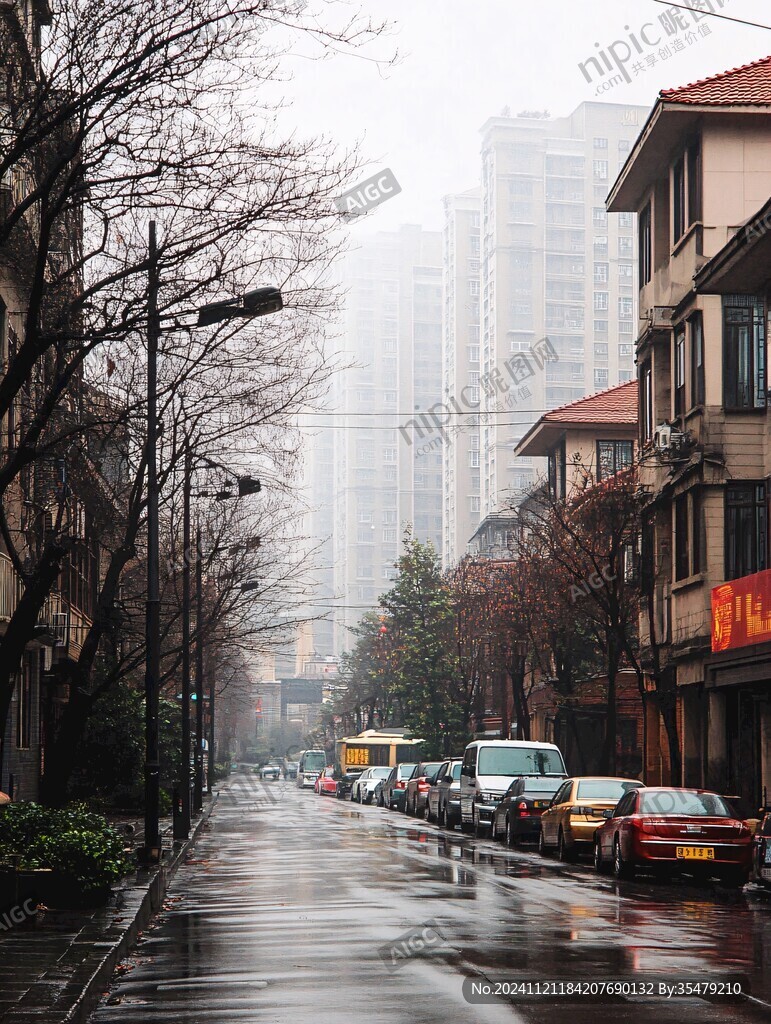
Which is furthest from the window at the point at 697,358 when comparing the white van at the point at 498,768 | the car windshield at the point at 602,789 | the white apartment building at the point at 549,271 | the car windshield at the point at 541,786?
the white apartment building at the point at 549,271

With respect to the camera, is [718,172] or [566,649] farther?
[566,649]

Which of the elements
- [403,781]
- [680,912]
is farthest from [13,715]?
[403,781]

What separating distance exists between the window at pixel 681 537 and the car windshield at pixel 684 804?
581 inches

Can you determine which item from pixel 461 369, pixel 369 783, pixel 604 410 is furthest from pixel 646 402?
pixel 461 369

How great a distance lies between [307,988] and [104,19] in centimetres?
825

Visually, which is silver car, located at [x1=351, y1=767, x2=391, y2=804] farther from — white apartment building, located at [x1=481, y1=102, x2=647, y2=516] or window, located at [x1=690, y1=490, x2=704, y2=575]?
white apartment building, located at [x1=481, y1=102, x2=647, y2=516]

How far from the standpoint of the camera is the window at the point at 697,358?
36250 millimetres

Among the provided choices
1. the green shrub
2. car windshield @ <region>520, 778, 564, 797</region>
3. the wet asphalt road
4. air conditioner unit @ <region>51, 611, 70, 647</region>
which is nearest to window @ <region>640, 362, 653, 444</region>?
car windshield @ <region>520, 778, 564, 797</region>

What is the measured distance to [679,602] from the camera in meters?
38.1

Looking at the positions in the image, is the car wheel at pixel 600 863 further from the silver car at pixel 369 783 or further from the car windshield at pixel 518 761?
the silver car at pixel 369 783

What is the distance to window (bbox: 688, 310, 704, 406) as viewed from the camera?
3625cm

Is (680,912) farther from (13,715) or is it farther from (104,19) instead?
(13,715)

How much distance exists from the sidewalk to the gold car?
35.0 feet

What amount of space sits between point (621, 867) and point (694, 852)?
1.27 metres
